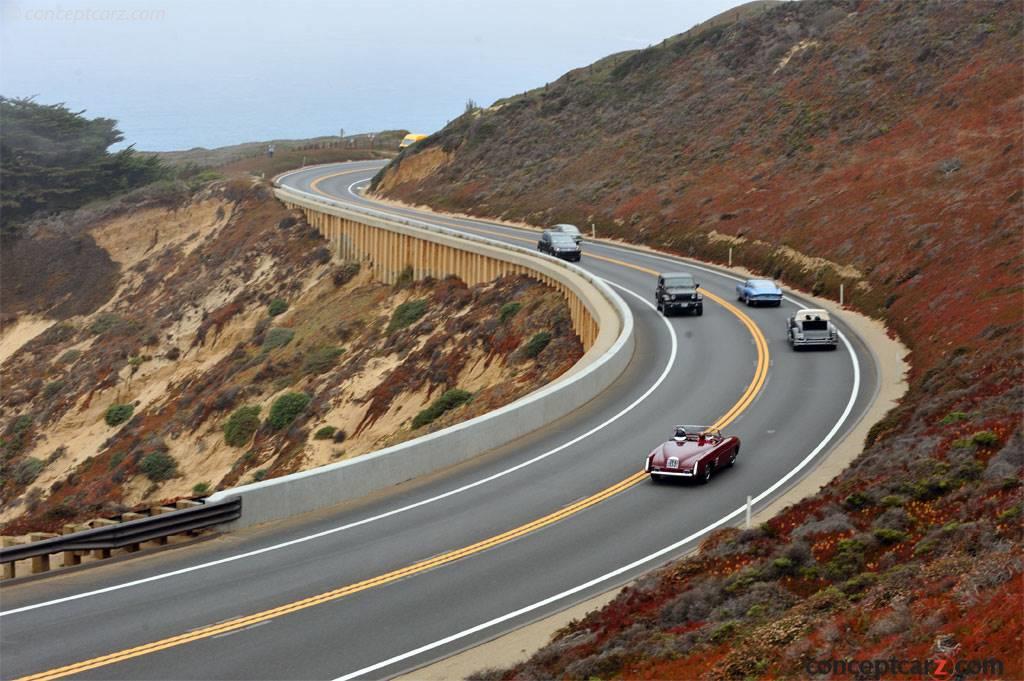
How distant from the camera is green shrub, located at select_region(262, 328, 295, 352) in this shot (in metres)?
61.8

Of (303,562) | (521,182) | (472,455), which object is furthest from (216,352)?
(303,562)

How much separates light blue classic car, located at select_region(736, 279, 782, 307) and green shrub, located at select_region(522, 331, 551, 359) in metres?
9.38

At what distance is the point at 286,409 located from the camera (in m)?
49.7

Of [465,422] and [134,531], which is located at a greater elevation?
[465,422]

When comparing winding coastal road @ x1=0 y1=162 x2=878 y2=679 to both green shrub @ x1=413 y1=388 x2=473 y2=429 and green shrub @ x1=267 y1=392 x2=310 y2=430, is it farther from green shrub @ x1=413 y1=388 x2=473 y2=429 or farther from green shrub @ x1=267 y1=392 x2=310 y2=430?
green shrub @ x1=267 y1=392 x2=310 y2=430

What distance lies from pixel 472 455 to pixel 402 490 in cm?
305

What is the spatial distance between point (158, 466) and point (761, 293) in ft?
89.3

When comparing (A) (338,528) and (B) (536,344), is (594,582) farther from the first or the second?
(B) (536,344)

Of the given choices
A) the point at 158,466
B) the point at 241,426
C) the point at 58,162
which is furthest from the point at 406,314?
the point at 58,162

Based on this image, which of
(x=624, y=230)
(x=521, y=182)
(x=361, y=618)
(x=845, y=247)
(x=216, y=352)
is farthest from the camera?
(x=521, y=182)

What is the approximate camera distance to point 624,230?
7319cm

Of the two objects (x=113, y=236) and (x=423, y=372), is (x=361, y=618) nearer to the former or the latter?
(x=423, y=372)

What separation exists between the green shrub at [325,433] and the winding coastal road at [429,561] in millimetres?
14868

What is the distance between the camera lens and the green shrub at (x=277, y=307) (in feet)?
224
